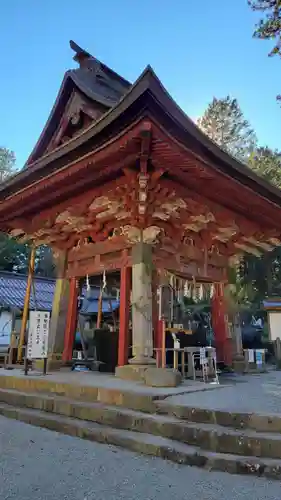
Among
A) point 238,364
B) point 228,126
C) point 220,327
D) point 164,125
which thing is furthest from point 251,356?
point 228,126

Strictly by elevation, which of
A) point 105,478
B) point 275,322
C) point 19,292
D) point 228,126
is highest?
point 228,126

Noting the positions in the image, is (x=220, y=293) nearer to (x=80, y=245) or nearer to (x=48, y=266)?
(x=80, y=245)

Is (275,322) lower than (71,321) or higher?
higher

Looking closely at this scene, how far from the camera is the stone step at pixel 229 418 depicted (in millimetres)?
3076

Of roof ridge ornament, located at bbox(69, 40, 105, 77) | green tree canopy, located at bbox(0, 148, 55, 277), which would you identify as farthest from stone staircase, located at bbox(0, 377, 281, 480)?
green tree canopy, located at bbox(0, 148, 55, 277)

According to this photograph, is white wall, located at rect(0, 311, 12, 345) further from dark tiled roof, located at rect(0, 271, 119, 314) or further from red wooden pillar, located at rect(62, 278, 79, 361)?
red wooden pillar, located at rect(62, 278, 79, 361)

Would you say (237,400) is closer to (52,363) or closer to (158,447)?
(158,447)

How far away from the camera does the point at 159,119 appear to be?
4496 mm

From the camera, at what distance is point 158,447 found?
127 inches

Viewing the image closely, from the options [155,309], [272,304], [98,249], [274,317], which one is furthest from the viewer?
[274,317]

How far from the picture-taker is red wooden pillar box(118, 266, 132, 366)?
20.4 ft

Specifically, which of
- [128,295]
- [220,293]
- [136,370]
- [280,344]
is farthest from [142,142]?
[280,344]

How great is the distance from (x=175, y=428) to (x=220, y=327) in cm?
459

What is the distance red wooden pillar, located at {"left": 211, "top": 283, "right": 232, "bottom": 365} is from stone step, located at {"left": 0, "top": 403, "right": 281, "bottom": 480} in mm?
4224
